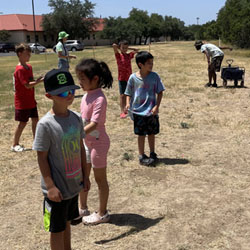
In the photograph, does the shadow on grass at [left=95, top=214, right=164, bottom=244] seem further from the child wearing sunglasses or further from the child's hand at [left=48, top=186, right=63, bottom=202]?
the child's hand at [left=48, top=186, right=63, bottom=202]

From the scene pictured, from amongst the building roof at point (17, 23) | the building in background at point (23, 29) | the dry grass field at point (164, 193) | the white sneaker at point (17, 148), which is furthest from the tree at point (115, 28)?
the white sneaker at point (17, 148)

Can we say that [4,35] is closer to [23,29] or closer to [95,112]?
[23,29]

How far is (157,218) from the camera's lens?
3520 mm

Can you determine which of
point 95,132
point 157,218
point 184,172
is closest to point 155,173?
point 184,172

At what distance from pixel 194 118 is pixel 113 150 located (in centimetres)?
266

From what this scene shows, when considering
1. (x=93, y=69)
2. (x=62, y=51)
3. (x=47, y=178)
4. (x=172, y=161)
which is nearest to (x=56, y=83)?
(x=47, y=178)

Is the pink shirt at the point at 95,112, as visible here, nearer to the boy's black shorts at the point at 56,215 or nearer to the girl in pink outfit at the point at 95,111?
the girl in pink outfit at the point at 95,111

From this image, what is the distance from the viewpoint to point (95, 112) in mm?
2986

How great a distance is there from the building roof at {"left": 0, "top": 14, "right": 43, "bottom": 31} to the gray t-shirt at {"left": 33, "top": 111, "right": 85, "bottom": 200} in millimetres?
70442

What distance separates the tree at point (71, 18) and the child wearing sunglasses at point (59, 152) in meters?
67.1

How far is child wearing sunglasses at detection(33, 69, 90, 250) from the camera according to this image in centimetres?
221

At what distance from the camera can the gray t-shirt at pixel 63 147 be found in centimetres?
219

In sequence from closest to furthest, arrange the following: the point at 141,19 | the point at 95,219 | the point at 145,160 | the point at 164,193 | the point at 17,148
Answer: the point at 95,219, the point at 164,193, the point at 145,160, the point at 17,148, the point at 141,19

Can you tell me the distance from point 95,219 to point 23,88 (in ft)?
9.44
